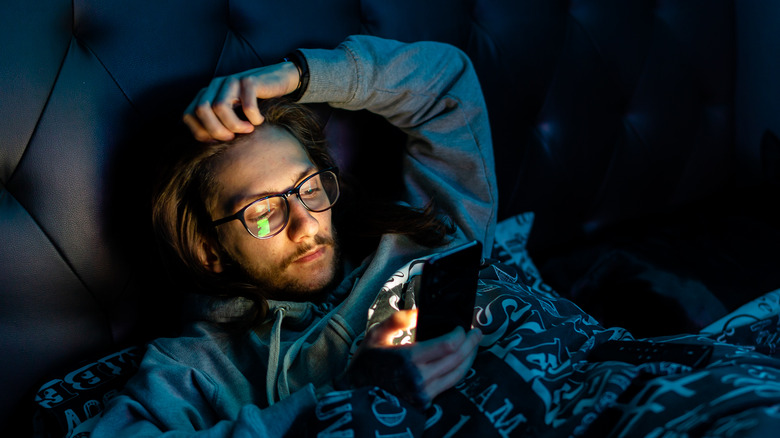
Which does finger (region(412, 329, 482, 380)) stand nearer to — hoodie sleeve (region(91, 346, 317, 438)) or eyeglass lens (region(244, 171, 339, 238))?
hoodie sleeve (region(91, 346, 317, 438))

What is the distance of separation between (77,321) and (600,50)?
140cm

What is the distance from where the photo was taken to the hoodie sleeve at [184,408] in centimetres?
80

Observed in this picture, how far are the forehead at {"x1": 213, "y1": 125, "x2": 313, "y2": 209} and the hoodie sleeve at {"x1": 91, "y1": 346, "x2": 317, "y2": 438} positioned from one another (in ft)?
1.04

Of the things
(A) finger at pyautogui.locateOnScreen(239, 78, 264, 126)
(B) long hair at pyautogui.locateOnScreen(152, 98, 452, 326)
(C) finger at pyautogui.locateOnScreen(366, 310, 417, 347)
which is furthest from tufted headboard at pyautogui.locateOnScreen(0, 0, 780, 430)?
(C) finger at pyautogui.locateOnScreen(366, 310, 417, 347)

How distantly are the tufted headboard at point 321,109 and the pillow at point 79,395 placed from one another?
6cm

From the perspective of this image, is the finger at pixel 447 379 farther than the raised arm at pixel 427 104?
No

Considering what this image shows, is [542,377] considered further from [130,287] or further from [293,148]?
[130,287]

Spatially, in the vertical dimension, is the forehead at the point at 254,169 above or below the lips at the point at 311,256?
above

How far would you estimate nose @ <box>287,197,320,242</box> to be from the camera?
40.7 inches

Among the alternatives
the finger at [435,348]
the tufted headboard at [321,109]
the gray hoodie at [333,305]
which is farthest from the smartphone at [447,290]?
the tufted headboard at [321,109]

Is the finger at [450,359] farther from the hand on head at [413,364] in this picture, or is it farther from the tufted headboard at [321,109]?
the tufted headboard at [321,109]

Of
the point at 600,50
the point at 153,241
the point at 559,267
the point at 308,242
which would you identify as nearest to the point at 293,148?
the point at 308,242

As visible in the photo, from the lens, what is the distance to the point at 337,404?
2.50 ft

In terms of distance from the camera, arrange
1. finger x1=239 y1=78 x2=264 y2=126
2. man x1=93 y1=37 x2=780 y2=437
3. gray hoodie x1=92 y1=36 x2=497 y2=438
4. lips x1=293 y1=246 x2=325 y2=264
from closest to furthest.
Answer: man x1=93 y1=37 x2=780 y2=437, gray hoodie x1=92 y1=36 x2=497 y2=438, finger x1=239 y1=78 x2=264 y2=126, lips x1=293 y1=246 x2=325 y2=264
